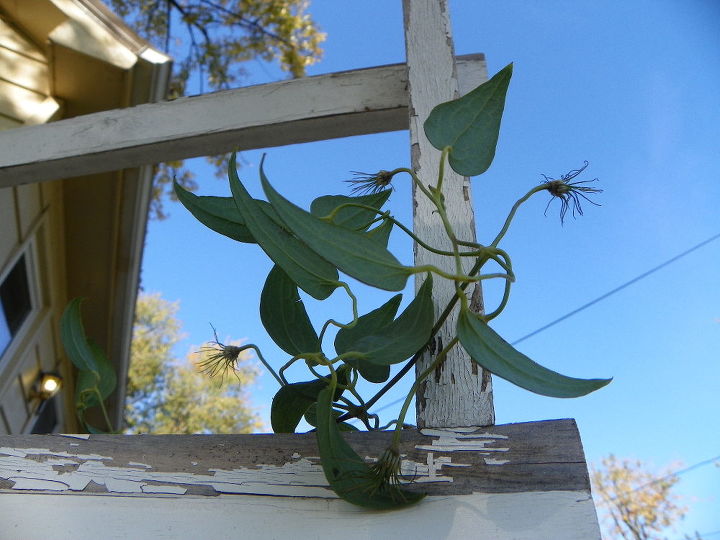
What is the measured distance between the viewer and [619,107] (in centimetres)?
766

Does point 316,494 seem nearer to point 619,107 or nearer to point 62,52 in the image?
point 62,52

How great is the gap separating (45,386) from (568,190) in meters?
3.39

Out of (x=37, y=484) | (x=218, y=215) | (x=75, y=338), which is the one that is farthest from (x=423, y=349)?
(x=75, y=338)

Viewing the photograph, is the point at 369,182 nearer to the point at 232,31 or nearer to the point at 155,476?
the point at 155,476

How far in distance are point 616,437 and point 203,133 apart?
13.5 meters

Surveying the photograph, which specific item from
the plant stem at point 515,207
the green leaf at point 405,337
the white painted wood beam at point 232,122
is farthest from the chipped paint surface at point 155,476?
the white painted wood beam at point 232,122

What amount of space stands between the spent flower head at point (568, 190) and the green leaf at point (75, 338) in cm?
68

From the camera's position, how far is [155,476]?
0.72m

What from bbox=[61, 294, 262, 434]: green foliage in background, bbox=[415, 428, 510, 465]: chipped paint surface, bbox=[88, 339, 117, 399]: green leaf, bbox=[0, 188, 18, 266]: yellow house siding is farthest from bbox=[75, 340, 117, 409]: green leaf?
bbox=[61, 294, 262, 434]: green foliage in background

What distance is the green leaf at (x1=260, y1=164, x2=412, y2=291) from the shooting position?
0.58 meters

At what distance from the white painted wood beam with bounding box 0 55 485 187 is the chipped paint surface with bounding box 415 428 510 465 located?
71cm

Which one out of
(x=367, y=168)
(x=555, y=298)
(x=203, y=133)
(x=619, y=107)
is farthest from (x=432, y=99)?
(x=555, y=298)

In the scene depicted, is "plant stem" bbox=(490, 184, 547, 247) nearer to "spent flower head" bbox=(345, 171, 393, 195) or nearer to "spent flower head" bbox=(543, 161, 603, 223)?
"spent flower head" bbox=(543, 161, 603, 223)

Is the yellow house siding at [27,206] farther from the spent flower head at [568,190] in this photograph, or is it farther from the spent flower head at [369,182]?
the spent flower head at [568,190]
